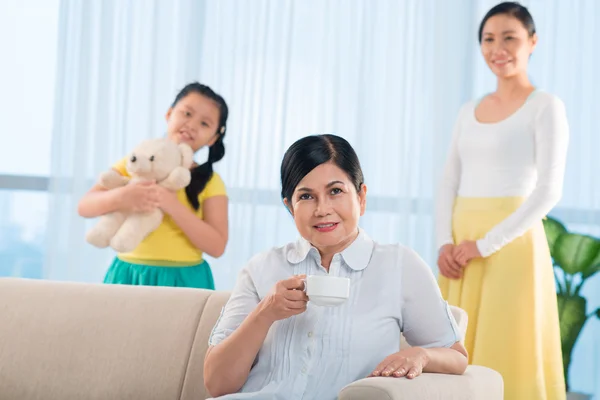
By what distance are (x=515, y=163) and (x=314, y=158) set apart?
44.6 inches

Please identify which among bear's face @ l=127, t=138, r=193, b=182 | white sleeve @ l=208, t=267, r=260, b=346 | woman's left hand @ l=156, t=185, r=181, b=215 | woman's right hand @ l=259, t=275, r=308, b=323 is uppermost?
bear's face @ l=127, t=138, r=193, b=182

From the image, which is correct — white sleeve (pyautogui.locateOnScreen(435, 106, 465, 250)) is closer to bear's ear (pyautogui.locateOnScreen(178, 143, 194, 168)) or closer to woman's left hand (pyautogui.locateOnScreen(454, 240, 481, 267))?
woman's left hand (pyautogui.locateOnScreen(454, 240, 481, 267))

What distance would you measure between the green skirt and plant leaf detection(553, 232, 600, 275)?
142 cm

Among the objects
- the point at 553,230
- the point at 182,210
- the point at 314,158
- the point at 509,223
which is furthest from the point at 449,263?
the point at 314,158

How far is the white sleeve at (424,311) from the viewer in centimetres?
167

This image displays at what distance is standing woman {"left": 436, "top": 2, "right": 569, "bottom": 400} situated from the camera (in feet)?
8.28

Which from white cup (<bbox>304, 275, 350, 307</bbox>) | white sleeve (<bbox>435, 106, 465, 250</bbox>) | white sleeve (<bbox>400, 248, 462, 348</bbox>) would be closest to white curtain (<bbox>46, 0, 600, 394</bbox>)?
white sleeve (<bbox>435, 106, 465, 250</bbox>)

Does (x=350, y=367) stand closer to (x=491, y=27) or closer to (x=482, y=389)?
(x=482, y=389)

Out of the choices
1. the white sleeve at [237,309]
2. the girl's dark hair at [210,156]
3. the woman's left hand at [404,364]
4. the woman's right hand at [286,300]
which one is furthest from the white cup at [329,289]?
the girl's dark hair at [210,156]

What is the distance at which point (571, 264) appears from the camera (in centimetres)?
317

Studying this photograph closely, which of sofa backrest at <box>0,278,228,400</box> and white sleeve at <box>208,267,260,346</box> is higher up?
white sleeve at <box>208,267,260,346</box>

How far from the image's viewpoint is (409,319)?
5.52 feet

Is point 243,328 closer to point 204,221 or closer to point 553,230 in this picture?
point 204,221

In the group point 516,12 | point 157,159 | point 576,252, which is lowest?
point 576,252
